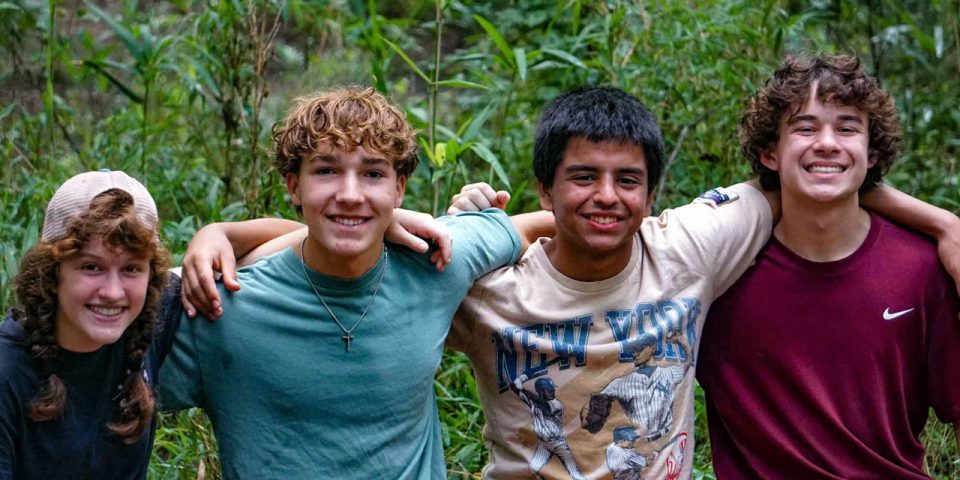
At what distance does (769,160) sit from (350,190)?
1.21 metres

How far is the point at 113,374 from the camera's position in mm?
2408

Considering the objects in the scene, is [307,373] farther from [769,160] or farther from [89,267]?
[769,160]

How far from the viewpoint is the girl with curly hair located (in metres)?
2.28

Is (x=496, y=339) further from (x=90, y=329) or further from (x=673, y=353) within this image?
(x=90, y=329)

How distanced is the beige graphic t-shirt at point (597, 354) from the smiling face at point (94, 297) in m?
0.87

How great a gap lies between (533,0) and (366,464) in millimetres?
3594

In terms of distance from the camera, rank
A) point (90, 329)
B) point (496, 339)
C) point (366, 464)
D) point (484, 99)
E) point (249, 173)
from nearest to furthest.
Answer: point (90, 329)
point (366, 464)
point (496, 339)
point (249, 173)
point (484, 99)

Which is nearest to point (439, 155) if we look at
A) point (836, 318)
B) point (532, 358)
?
point (532, 358)

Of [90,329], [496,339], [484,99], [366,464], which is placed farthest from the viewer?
[484,99]

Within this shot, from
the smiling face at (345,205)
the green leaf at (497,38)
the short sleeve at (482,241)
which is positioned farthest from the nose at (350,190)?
the green leaf at (497,38)

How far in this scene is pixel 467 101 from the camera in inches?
231

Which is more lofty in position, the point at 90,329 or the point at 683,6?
the point at 683,6

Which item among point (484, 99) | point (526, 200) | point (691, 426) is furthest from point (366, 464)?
point (484, 99)

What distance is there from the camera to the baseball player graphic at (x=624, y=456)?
2.77 m
